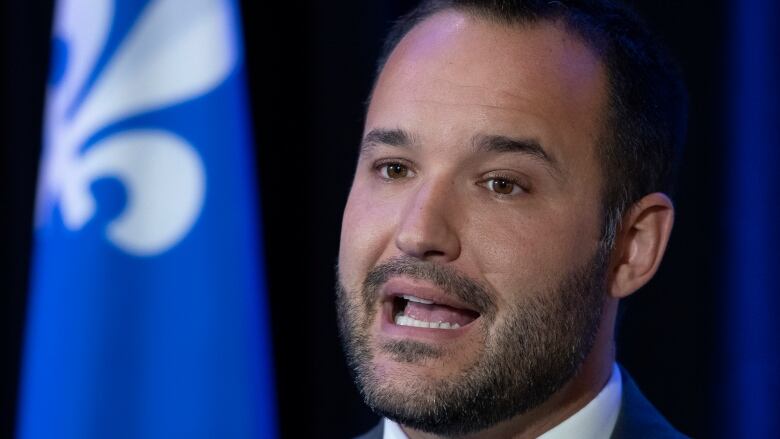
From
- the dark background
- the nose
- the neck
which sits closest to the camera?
the nose

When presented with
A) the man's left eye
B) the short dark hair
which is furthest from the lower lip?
the short dark hair

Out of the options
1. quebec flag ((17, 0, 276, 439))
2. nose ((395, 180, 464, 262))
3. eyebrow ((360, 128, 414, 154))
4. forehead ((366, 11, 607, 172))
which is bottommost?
quebec flag ((17, 0, 276, 439))

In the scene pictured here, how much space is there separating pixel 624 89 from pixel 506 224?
40cm

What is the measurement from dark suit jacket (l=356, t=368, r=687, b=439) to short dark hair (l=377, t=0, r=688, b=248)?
0.98 ft

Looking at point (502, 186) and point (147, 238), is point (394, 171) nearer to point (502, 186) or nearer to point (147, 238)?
point (502, 186)

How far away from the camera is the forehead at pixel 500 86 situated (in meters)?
1.72

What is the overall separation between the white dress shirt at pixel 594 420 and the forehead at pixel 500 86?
0.45 metres

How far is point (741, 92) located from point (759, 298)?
0.50 meters

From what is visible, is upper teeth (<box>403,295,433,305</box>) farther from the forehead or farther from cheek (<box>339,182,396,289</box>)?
the forehead

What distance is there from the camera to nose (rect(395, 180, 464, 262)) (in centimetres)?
162

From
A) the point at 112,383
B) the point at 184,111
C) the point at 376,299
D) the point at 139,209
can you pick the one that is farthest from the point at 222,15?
the point at 376,299

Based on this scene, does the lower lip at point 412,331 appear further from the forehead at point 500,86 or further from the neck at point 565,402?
the forehead at point 500,86

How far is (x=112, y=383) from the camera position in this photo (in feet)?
8.60

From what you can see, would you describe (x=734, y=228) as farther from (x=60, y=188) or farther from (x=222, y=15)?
(x=60, y=188)
